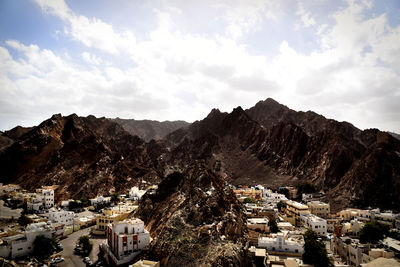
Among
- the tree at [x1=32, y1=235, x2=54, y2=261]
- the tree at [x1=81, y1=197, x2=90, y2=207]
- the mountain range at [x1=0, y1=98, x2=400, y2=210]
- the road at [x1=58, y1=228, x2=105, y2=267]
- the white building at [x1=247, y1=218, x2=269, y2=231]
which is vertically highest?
the mountain range at [x1=0, y1=98, x2=400, y2=210]

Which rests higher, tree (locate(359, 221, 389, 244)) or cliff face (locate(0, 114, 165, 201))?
cliff face (locate(0, 114, 165, 201))

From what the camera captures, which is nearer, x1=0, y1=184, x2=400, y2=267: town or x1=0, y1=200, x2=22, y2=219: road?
x1=0, y1=184, x2=400, y2=267: town

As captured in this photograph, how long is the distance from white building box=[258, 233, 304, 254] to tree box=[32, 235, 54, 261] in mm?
32029

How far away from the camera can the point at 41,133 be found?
110 meters

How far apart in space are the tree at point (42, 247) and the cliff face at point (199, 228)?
51.8 feet

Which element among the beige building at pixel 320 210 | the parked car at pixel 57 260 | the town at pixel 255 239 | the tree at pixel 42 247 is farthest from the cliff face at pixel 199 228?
the beige building at pixel 320 210

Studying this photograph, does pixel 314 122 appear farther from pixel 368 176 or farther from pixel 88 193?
pixel 88 193

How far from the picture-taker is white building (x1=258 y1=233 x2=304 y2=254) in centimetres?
4175

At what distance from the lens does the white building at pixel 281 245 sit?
41.8 meters

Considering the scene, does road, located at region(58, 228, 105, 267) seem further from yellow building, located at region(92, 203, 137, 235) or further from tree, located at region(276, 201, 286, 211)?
tree, located at region(276, 201, 286, 211)

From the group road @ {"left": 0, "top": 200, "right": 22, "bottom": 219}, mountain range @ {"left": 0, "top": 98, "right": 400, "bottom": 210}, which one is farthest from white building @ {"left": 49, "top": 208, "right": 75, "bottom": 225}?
mountain range @ {"left": 0, "top": 98, "right": 400, "bottom": 210}

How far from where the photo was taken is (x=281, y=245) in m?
42.2

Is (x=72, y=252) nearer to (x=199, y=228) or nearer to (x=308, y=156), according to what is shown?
(x=199, y=228)

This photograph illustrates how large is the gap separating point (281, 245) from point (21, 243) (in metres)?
38.3
